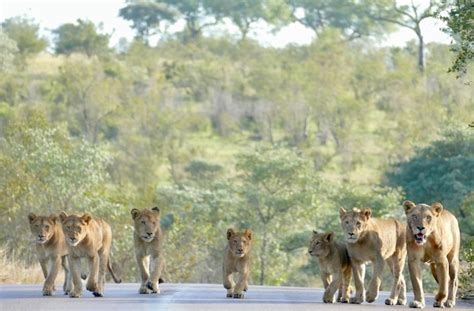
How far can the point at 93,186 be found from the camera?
132ft

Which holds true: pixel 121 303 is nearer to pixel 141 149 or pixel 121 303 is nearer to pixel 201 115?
pixel 141 149

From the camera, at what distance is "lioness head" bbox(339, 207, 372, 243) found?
1496 centimetres

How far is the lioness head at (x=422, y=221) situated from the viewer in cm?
1396

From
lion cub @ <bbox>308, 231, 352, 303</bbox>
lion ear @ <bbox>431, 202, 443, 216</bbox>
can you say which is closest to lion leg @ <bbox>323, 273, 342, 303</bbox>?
lion cub @ <bbox>308, 231, 352, 303</bbox>

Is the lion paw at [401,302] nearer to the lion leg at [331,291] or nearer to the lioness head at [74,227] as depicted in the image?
the lion leg at [331,291]

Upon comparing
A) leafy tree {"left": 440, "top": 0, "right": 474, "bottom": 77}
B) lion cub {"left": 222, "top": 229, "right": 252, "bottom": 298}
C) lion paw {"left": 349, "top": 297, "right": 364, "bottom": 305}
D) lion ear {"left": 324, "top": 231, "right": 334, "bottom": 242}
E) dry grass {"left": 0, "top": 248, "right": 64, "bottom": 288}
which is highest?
leafy tree {"left": 440, "top": 0, "right": 474, "bottom": 77}

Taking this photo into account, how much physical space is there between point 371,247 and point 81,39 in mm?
74995

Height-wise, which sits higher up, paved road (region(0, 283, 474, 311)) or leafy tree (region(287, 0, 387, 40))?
leafy tree (region(287, 0, 387, 40))

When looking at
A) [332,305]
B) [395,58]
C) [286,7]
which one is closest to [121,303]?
[332,305]

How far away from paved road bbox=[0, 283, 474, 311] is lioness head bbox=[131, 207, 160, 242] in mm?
650

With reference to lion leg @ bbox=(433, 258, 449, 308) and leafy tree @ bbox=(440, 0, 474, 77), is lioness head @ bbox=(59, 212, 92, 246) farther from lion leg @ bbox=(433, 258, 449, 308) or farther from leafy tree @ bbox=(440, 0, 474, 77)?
leafy tree @ bbox=(440, 0, 474, 77)

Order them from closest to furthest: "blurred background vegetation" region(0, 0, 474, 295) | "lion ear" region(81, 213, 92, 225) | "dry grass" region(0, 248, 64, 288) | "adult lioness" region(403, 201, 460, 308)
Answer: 1. "adult lioness" region(403, 201, 460, 308)
2. "lion ear" region(81, 213, 92, 225)
3. "dry grass" region(0, 248, 64, 288)
4. "blurred background vegetation" region(0, 0, 474, 295)

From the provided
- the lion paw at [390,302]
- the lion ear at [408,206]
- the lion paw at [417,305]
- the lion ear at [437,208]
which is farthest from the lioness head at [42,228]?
the lion ear at [437,208]

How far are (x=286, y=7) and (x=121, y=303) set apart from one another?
276 feet
